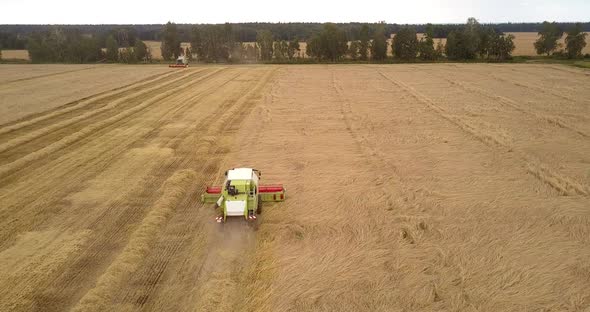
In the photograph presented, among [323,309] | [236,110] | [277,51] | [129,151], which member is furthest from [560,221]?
[277,51]

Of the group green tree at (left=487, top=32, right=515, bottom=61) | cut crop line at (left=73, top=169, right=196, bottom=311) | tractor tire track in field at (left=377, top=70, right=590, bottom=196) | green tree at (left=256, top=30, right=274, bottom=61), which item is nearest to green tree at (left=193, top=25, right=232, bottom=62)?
green tree at (left=256, top=30, right=274, bottom=61)

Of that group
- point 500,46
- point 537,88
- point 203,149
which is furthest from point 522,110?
point 500,46

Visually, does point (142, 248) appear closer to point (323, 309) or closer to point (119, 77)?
point (323, 309)

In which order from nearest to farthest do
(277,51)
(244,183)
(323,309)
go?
(323,309)
(244,183)
(277,51)

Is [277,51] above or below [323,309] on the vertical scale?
above

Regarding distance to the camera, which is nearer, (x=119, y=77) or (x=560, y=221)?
(x=560, y=221)

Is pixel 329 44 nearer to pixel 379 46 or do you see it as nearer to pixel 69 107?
pixel 379 46
